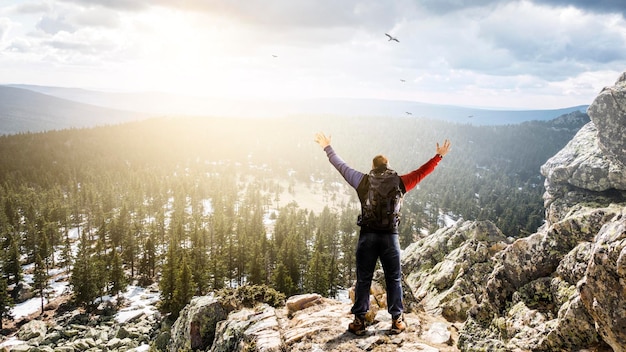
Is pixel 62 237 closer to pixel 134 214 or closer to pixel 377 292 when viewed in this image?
pixel 134 214

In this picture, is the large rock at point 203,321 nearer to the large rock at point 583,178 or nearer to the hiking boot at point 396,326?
the hiking boot at point 396,326

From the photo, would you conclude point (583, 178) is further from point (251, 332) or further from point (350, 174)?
point (350, 174)

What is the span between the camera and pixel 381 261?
8922mm

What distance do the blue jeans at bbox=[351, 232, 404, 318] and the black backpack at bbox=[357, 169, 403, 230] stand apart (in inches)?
14.1

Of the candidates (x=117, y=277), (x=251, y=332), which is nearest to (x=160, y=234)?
(x=117, y=277)

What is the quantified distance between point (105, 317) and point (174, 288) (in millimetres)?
15704

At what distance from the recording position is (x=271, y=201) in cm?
19025

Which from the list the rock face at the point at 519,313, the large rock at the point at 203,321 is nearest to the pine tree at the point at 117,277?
the large rock at the point at 203,321

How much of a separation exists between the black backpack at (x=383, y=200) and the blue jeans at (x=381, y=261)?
0.36 metres

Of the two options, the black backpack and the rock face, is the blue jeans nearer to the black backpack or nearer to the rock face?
the black backpack

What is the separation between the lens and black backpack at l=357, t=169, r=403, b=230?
8664 millimetres

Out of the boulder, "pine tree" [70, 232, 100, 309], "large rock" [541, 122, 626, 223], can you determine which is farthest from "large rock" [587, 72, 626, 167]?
"pine tree" [70, 232, 100, 309]

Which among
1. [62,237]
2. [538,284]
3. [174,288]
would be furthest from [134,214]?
[538,284]

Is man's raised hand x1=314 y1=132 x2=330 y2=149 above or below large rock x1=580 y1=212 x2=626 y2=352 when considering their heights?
above
